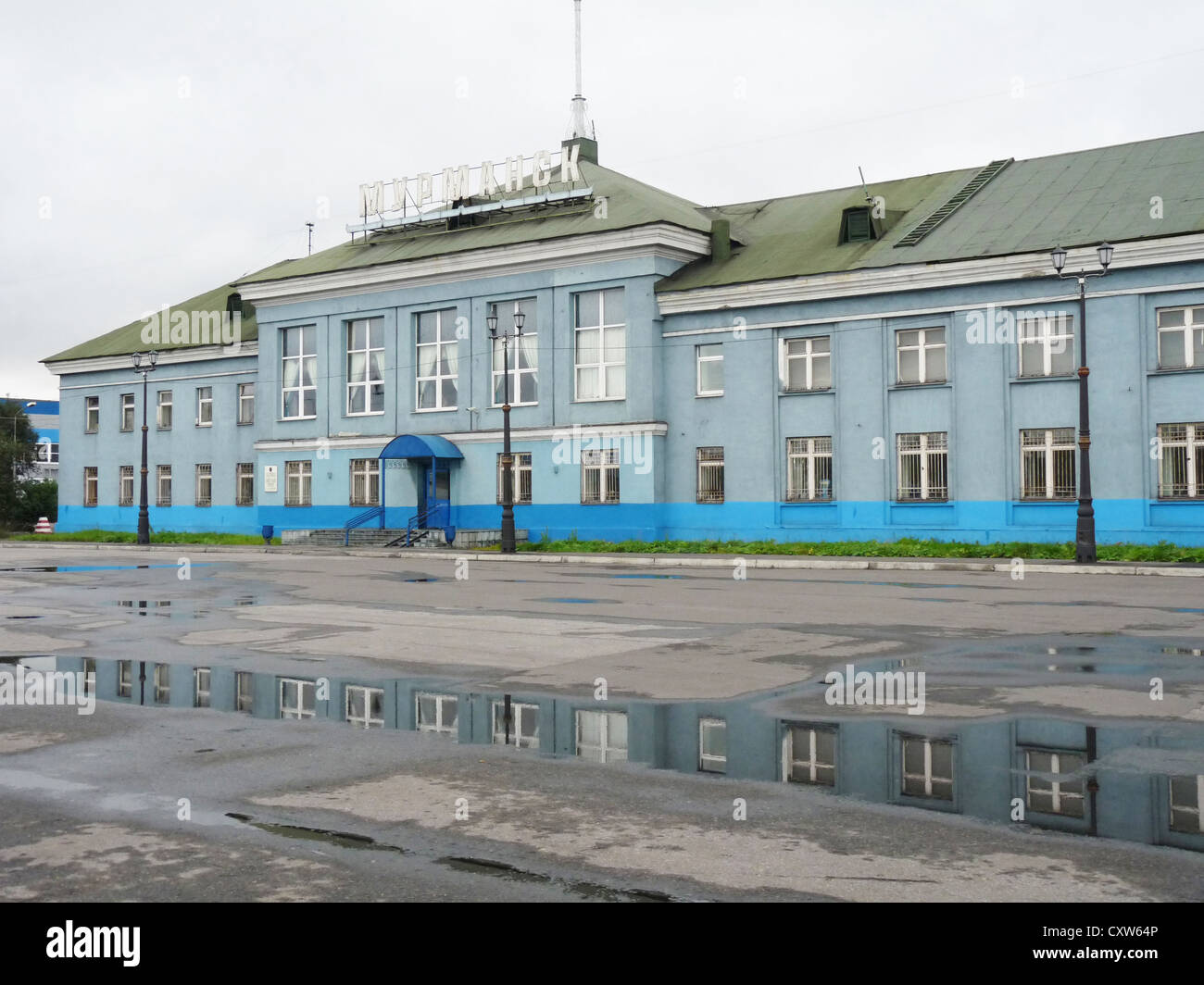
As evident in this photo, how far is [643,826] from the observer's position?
584 centimetres

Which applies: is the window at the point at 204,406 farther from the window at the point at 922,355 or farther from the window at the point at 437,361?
the window at the point at 922,355

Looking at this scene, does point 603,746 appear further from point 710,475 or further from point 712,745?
point 710,475

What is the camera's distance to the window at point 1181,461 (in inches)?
1219

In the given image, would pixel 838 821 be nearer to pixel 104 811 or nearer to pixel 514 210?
pixel 104 811

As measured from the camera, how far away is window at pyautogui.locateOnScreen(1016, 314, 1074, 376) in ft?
108

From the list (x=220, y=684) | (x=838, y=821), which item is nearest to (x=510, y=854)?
(x=838, y=821)

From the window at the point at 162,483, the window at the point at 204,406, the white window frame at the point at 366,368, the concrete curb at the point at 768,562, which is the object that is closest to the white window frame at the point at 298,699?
the concrete curb at the point at 768,562

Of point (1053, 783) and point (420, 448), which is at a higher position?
point (420, 448)

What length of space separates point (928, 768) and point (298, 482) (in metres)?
44.1

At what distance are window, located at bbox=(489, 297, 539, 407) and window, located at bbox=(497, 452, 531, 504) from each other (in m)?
1.92

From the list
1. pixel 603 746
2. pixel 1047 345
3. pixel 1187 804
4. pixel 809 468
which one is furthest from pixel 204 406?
pixel 1187 804

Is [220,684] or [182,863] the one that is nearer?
[182,863]

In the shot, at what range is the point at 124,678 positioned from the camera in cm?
1080
